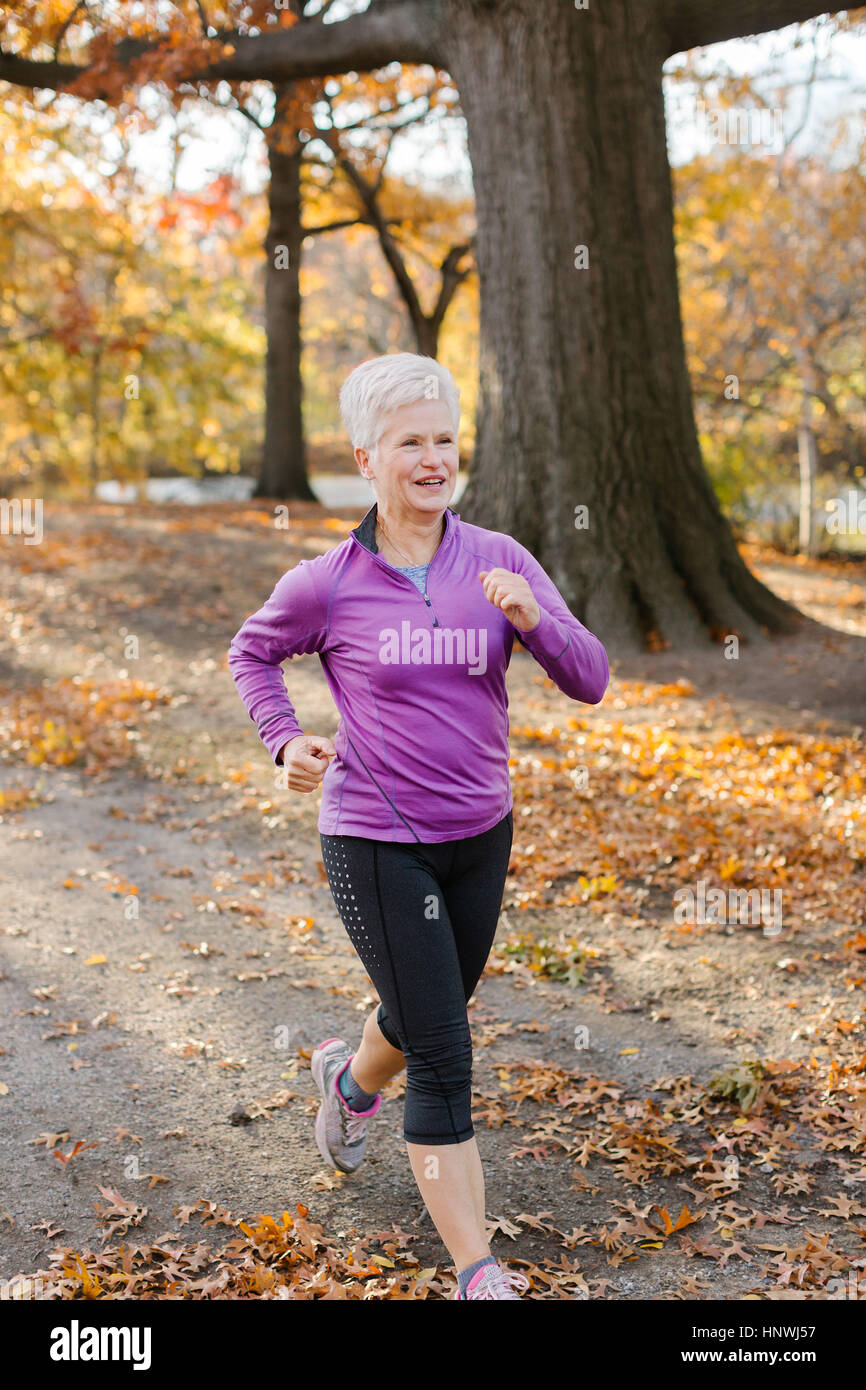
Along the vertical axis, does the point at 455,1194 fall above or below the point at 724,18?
below

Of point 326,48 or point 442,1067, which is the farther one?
point 326,48

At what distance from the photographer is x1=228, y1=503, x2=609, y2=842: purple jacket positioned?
8.75 feet

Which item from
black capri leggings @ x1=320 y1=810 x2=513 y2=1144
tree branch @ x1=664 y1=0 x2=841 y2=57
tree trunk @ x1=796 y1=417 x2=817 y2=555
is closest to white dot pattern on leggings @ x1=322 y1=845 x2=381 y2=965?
black capri leggings @ x1=320 y1=810 x2=513 y2=1144

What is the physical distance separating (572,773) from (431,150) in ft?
46.8

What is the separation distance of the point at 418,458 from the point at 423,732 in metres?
0.60

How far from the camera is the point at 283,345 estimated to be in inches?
657

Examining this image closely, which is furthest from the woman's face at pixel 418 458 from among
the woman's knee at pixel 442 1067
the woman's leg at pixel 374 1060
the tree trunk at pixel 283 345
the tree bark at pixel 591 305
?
the tree trunk at pixel 283 345

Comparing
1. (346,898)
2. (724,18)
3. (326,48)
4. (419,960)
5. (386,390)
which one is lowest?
(419,960)

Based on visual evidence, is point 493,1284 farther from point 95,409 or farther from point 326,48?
point 95,409

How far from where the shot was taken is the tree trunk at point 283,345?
16250mm

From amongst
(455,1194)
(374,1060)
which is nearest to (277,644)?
(374,1060)

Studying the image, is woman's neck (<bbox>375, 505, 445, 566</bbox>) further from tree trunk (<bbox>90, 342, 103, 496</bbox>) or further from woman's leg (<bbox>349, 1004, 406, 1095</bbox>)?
tree trunk (<bbox>90, 342, 103, 496</bbox>)

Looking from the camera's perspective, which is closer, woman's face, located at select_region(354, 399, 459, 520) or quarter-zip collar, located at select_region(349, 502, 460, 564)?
woman's face, located at select_region(354, 399, 459, 520)

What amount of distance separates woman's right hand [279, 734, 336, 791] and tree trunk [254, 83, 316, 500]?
14.6 meters
